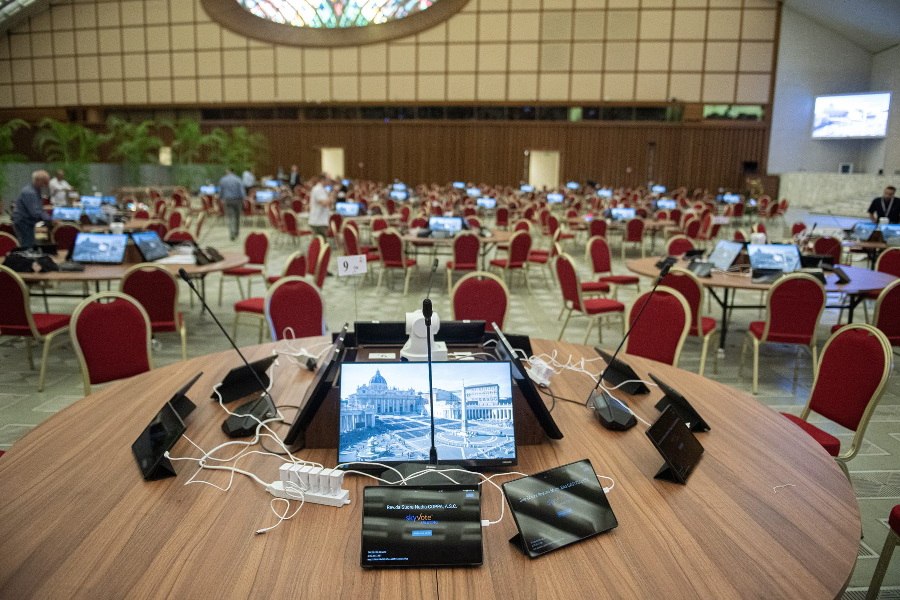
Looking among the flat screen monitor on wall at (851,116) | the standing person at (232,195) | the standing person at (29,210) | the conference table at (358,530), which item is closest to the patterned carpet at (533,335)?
the standing person at (29,210)

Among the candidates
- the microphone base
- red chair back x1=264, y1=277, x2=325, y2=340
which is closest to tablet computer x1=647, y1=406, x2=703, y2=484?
the microphone base

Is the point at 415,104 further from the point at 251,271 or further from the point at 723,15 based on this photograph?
the point at 251,271

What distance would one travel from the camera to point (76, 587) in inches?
48.1

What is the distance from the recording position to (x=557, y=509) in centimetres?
143

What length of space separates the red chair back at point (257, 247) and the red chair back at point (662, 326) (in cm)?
421

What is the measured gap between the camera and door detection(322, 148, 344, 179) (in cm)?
2399

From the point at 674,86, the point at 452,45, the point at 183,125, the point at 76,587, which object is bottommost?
the point at 76,587

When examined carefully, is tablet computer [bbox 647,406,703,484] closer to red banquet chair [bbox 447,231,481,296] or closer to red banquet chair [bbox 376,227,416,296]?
red banquet chair [bbox 447,231,481,296]

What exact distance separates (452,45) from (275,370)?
68.5ft

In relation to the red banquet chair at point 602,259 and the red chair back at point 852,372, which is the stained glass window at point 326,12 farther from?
the red chair back at point 852,372

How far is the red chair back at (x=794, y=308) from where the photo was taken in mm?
4219

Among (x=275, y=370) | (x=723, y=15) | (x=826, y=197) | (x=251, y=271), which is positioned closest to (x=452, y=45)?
(x=723, y=15)

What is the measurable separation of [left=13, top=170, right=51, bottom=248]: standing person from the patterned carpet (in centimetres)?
82

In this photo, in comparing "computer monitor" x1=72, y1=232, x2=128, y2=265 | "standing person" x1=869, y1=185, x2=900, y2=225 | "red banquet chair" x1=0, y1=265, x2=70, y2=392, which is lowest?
"red banquet chair" x1=0, y1=265, x2=70, y2=392
